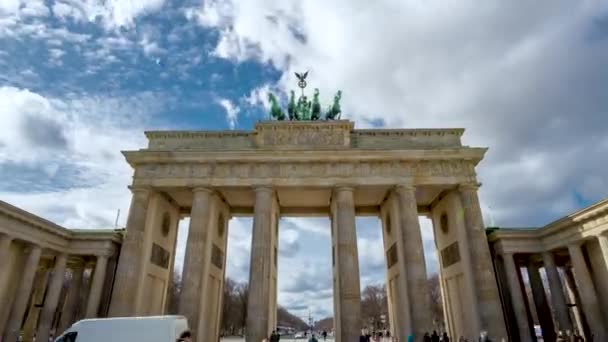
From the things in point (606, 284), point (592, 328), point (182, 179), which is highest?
point (182, 179)

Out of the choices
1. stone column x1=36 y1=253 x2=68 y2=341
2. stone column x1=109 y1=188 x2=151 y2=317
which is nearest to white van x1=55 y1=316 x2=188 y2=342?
stone column x1=109 y1=188 x2=151 y2=317

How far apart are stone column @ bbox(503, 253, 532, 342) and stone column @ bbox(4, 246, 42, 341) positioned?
99.0ft

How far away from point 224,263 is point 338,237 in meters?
11.3

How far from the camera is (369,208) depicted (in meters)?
30.6

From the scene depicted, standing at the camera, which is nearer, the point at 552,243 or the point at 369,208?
Result: the point at 552,243

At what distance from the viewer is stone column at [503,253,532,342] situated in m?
21.2

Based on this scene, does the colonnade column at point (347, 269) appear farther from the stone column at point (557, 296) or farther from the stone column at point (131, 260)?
the stone column at point (131, 260)

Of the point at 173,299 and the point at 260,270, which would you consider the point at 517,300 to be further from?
the point at 173,299

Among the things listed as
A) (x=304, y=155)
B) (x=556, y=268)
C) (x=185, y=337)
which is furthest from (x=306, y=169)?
(x=556, y=268)

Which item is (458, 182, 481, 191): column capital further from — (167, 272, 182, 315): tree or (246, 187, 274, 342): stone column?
(167, 272, 182, 315): tree

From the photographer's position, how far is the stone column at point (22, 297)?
2061cm

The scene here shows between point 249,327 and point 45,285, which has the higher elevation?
point 45,285

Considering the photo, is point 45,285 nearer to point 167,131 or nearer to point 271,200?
point 167,131

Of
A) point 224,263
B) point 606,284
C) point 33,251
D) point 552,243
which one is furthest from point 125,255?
point 606,284
